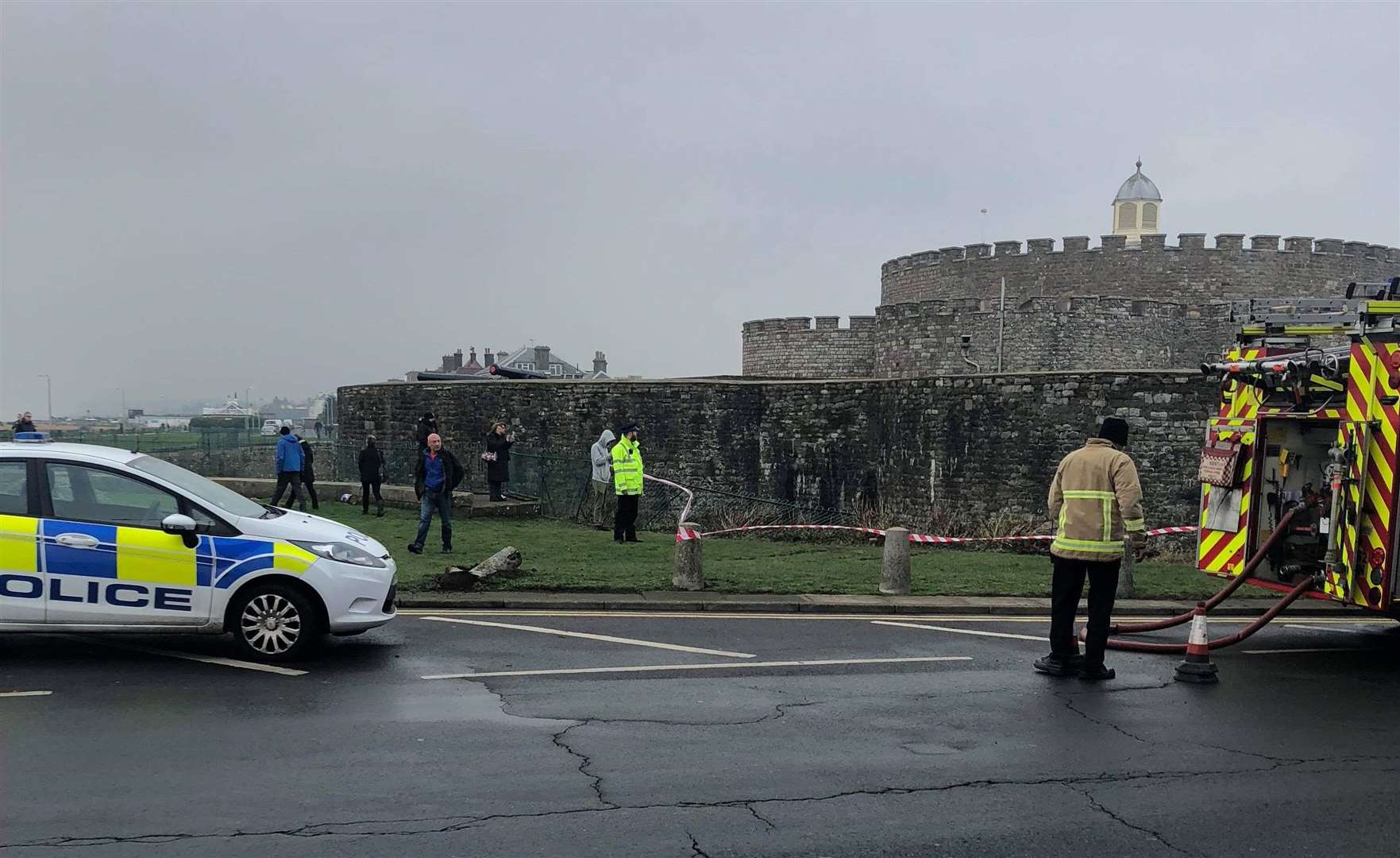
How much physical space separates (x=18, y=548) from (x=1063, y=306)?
31126mm

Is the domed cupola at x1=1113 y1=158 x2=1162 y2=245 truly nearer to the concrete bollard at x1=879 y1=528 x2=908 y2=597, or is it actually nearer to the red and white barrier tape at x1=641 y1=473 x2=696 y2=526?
the red and white barrier tape at x1=641 y1=473 x2=696 y2=526

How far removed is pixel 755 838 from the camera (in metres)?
5.39

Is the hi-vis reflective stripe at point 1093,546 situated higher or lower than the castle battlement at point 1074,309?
lower

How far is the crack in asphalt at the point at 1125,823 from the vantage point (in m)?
5.46

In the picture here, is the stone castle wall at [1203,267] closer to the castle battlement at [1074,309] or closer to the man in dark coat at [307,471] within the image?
the castle battlement at [1074,309]

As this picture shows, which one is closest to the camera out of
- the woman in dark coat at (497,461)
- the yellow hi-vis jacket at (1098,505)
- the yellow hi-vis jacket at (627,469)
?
the yellow hi-vis jacket at (1098,505)

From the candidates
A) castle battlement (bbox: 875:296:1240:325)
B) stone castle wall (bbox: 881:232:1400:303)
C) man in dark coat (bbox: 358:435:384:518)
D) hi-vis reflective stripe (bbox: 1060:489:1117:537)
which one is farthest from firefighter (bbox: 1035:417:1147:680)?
stone castle wall (bbox: 881:232:1400:303)

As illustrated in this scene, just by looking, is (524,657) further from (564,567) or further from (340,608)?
(564,567)

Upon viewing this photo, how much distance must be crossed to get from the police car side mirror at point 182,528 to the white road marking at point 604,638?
262 cm

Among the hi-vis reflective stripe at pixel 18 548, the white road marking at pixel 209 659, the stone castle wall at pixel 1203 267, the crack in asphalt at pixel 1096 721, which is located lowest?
Answer: the crack in asphalt at pixel 1096 721

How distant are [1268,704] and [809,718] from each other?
334cm

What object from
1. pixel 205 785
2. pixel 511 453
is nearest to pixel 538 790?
pixel 205 785

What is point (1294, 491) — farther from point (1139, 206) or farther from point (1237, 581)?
point (1139, 206)

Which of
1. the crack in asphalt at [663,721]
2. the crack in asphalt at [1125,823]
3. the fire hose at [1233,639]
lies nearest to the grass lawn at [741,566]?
the fire hose at [1233,639]
